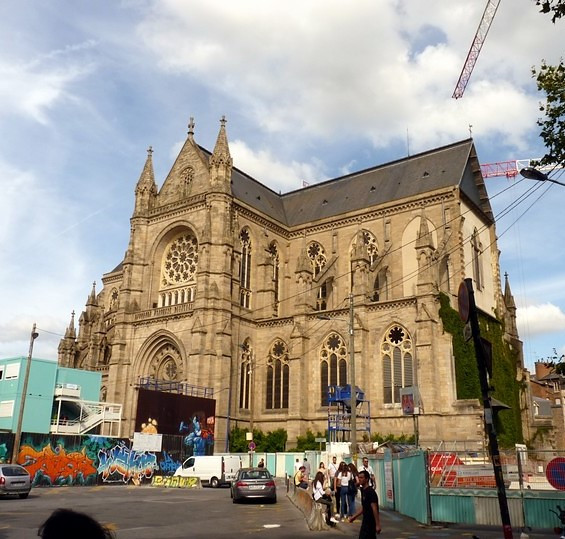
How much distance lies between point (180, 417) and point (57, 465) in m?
8.23

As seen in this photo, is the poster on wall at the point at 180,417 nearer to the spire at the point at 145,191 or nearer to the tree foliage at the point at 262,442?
the tree foliage at the point at 262,442

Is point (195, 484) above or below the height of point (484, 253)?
below

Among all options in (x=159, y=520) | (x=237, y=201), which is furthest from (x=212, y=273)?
(x=159, y=520)

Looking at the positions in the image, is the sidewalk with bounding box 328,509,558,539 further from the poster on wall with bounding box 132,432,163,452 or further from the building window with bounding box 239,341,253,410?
the building window with bounding box 239,341,253,410

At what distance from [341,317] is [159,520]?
2694 centimetres

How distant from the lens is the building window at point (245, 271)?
46.5m

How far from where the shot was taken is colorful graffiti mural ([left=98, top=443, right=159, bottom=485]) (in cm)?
3522

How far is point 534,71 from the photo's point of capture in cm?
1364

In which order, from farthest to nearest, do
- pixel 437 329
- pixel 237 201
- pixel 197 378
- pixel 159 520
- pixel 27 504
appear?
1. pixel 237 201
2. pixel 197 378
3. pixel 437 329
4. pixel 27 504
5. pixel 159 520

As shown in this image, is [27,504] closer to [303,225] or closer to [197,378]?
[197,378]

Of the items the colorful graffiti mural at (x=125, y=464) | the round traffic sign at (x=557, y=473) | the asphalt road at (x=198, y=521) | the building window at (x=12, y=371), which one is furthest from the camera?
the building window at (x=12, y=371)

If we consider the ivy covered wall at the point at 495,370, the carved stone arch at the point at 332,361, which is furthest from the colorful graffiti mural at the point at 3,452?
the ivy covered wall at the point at 495,370

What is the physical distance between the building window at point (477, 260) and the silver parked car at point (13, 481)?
32.9 metres

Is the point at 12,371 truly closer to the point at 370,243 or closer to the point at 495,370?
the point at 370,243
